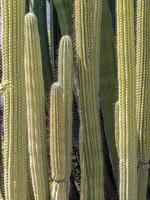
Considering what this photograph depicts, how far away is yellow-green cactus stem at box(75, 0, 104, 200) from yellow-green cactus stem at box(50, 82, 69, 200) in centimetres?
16

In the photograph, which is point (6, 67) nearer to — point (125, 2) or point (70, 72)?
point (70, 72)

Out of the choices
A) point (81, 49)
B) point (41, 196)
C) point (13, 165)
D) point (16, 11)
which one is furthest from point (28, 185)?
point (16, 11)

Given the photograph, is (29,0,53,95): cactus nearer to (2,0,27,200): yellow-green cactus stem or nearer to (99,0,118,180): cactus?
(99,0,118,180): cactus

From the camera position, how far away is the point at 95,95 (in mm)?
3312

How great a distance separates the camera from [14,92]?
297cm

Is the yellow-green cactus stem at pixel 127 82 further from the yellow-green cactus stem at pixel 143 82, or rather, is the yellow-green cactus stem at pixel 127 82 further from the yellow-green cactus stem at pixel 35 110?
the yellow-green cactus stem at pixel 35 110

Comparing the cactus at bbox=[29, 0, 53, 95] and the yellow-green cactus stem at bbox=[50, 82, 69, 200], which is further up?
the cactus at bbox=[29, 0, 53, 95]

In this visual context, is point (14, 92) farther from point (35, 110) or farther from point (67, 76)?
point (67, 76)

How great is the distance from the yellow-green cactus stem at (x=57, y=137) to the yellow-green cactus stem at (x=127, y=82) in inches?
13.2

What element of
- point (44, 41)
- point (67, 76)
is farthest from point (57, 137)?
point (44, 41)

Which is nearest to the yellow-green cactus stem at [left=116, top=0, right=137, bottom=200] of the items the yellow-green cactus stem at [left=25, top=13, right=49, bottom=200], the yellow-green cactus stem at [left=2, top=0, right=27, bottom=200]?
the yellow-green cactus stem at [left=25, top=13, right=49, bottom=200]

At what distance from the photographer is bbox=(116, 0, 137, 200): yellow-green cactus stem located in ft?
10.3

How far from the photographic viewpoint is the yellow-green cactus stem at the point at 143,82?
3244 mm

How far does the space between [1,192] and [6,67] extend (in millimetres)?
884
